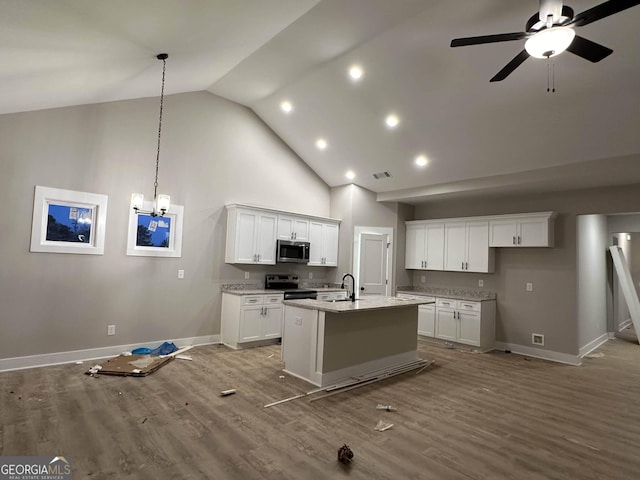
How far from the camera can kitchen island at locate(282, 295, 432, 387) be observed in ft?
13.2

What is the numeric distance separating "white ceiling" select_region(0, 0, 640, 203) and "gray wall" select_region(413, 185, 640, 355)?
0.43m

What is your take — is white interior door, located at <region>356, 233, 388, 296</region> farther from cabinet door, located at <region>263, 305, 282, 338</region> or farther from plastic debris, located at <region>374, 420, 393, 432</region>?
plastic debris, located at <region>374, 420, 393, 432</region>

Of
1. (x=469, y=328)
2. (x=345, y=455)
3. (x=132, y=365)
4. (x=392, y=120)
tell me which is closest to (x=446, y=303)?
(x=469, y=328)

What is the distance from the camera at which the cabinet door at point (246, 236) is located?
235 inches

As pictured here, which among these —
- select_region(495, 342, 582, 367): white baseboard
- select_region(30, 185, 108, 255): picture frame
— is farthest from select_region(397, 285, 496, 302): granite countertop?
select_region(30, 185, 108, 255): picture frame

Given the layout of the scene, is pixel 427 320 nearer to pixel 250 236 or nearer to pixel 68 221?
pixel 250 236

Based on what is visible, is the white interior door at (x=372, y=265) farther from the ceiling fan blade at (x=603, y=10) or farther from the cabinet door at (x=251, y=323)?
the ceiling fan blade at (x=603, y=10)

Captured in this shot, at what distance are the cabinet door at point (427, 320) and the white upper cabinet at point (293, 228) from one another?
8.84ft

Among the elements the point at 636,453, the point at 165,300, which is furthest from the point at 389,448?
the point at 165,300

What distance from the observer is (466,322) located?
20.2ft

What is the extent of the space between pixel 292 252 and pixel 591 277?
220 inches

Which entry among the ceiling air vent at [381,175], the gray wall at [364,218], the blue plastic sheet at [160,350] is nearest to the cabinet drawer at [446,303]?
the gray wall at [364,218]

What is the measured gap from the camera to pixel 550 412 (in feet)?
11.6

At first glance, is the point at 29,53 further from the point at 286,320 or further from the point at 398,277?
the point at 398,277
